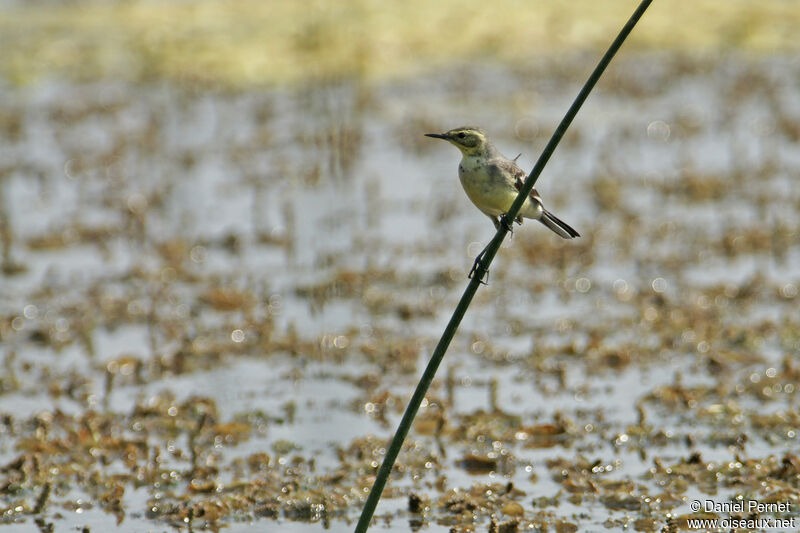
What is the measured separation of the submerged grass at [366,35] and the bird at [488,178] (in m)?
10.8

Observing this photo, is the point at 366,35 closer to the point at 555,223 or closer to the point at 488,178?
the point at 488,178

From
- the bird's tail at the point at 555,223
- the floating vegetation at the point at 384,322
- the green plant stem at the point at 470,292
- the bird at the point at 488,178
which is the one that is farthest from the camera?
the floating vegetation at the point at 384,322

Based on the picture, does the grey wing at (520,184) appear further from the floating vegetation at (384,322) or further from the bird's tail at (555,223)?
the floating vegetation at (384,322)

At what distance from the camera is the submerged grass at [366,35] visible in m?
16.3

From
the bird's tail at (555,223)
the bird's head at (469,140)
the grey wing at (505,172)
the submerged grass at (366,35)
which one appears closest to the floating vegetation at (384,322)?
the bird's head at (469,140)

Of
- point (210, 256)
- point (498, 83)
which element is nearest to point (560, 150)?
point (498, 83)

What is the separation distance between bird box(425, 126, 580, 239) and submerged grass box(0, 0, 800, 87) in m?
10.8

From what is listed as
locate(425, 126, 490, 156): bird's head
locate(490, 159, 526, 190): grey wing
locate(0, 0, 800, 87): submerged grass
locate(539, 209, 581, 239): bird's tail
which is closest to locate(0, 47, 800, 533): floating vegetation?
locate(425, 126, 490, 156): bird's head

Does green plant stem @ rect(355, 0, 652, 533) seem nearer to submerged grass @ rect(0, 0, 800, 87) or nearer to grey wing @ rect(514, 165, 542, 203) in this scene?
grey wing @ rect(514, 165, 542, 203)

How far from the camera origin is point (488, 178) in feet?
16.5

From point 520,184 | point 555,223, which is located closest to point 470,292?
point 555,223

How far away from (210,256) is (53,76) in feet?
24.9

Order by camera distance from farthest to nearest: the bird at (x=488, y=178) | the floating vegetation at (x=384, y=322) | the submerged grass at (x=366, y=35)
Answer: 1. the submerged grass at (x=366, y=35)
2. the floating vegetation at (x=384, y=322)
3. the bird at (x=488, y=178)

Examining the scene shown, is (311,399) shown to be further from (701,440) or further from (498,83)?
(498,83)
